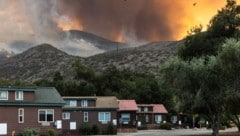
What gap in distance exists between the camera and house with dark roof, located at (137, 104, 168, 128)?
351 ft

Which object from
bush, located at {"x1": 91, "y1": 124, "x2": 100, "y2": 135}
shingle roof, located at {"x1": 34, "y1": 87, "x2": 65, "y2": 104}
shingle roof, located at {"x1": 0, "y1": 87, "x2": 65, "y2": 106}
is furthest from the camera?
bush, located at {"x1": 91, "y1": 124, "x2": 100, "y2": 135}

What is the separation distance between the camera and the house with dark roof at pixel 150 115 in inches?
4210

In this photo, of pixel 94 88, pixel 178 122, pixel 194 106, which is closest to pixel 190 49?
pixel 194 106

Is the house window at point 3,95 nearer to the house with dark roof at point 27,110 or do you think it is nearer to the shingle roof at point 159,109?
the house with dark roof at point 27,110

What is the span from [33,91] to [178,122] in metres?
51.8

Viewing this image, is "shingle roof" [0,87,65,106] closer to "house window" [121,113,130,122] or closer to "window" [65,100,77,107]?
"window" [65,100,77,107]

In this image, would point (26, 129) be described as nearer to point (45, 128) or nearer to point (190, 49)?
point (45, 128)

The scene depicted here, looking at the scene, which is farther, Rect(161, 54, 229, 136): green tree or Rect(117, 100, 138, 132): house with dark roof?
Rect(117, 100, 138, 132): house with dark roof

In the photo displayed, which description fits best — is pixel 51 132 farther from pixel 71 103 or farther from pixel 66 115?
pixel 71 103

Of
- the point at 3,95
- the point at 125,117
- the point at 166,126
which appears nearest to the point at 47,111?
the point at 3,95

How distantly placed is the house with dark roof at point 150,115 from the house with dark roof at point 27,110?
38054 mm

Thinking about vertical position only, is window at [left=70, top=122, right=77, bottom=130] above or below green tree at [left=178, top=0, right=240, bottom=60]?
below

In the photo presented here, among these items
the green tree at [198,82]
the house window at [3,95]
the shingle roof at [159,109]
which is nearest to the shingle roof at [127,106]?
the shingle roof at [159,109]

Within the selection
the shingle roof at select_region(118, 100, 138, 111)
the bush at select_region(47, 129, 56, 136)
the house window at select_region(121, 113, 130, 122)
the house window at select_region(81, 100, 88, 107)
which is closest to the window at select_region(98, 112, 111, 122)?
the house window at select_region(81, 100, 88, 107)
